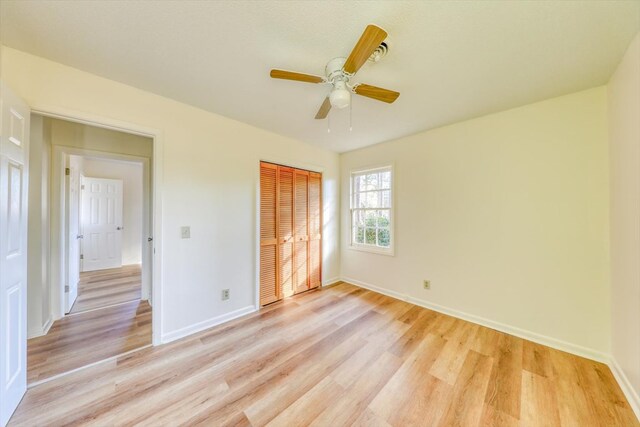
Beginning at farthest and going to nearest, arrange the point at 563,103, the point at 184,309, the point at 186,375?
the point at 184,309, the point at 563,103, the point at 186,375

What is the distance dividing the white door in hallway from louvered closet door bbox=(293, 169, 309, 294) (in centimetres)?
425

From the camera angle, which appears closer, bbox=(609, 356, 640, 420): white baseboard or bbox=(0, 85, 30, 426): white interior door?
bbox=(0, 85, 30, 426): white interior door

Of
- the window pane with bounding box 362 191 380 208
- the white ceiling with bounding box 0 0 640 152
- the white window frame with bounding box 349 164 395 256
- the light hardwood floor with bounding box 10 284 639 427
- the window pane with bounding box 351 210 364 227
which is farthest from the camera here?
the window pane with bounding box 351 210 364 227

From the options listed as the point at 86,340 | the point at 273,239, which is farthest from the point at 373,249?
the point at 86,340

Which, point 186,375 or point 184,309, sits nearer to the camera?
point 186,375

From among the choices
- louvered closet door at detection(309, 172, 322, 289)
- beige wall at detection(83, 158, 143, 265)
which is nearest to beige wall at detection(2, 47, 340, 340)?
louvered closet door at detection(309, 172, 322, 289)

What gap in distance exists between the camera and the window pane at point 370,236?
3584mm

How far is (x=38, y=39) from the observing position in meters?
1.44

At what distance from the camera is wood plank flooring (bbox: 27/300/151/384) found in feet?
5.97

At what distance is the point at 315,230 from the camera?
3654 millimetres

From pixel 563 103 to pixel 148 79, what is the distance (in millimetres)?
3664

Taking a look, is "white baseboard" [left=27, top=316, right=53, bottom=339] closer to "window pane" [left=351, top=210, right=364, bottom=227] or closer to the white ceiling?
the white ceiling

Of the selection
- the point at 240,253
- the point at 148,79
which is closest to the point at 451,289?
the point at 240,253

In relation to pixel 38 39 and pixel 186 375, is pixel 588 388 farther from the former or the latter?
pixel 38 39
